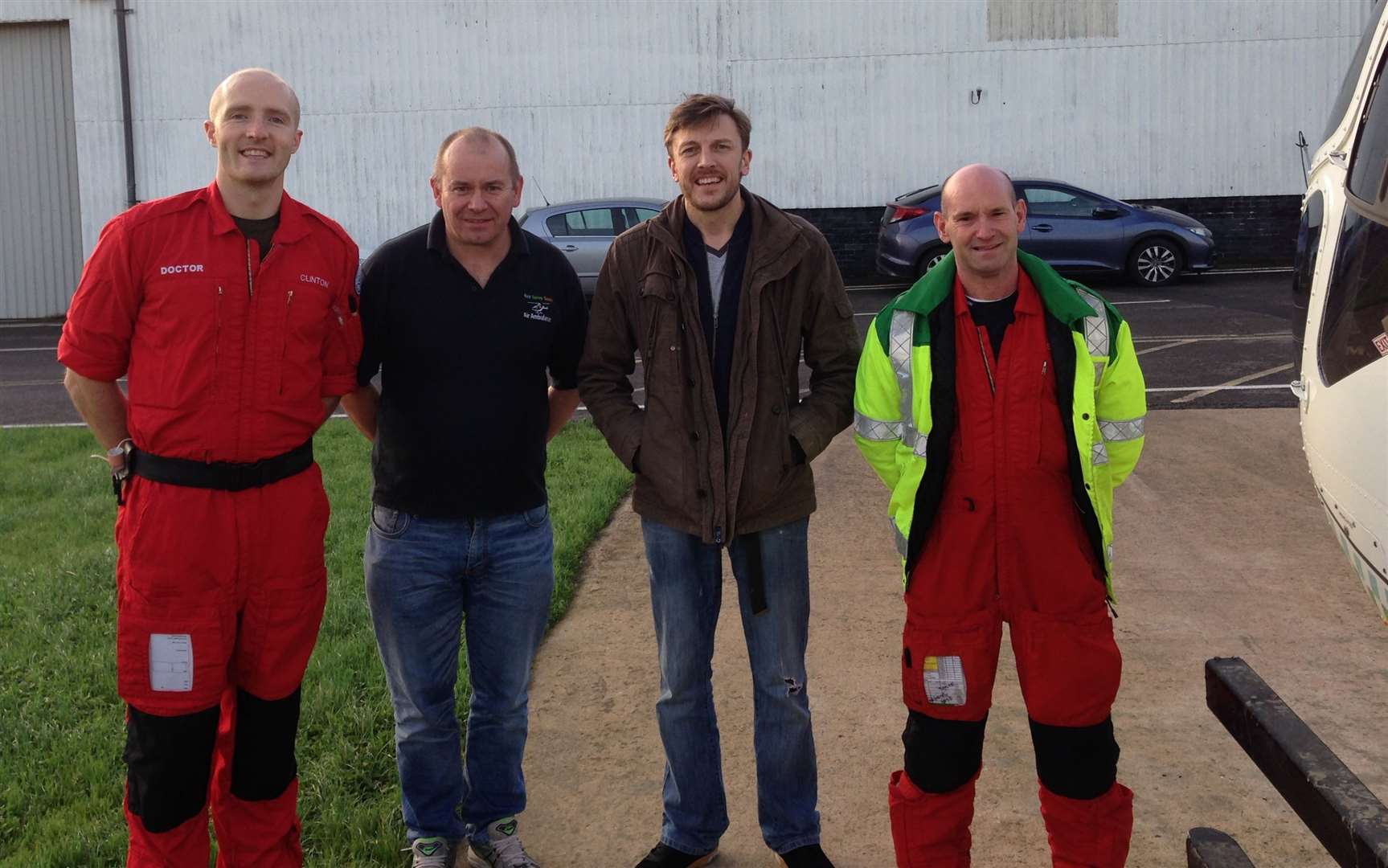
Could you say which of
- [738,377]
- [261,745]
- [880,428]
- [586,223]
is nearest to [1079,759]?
[880,428]

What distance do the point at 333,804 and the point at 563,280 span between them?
1711 millimetres

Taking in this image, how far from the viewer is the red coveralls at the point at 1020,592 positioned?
3076mm

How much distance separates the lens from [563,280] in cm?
361

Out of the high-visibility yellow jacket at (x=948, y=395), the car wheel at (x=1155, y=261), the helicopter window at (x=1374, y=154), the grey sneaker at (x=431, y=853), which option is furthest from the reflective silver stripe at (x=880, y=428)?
the car wheel at (x=1155, y=261)

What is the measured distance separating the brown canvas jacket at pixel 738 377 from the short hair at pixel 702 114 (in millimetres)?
200

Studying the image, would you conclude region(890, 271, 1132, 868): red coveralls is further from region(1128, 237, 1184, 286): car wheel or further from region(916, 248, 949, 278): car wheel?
region(1128, 237, 1184, 286): car wheel

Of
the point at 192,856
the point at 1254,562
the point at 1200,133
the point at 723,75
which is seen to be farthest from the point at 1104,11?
the point at 192,856

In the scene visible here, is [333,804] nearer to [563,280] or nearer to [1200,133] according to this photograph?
[563,280]

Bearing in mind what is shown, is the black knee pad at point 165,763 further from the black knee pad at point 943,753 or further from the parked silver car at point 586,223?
the parked silver car at point 586,223

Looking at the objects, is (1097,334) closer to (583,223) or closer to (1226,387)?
(1226,387)

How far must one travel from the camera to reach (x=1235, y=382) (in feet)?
34.2

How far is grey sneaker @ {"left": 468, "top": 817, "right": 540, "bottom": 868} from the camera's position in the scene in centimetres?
358

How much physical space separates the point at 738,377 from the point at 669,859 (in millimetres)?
1325

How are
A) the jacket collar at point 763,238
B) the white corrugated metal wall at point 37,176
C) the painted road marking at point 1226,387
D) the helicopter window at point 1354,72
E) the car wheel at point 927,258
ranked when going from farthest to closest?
the white corrugated metal wall at point 37,176 < the car wheel at point 927,258 < the painted road marking at point 1226,387 < the jacket collar at point 763,238 < the helicopter window at point 1354,72
